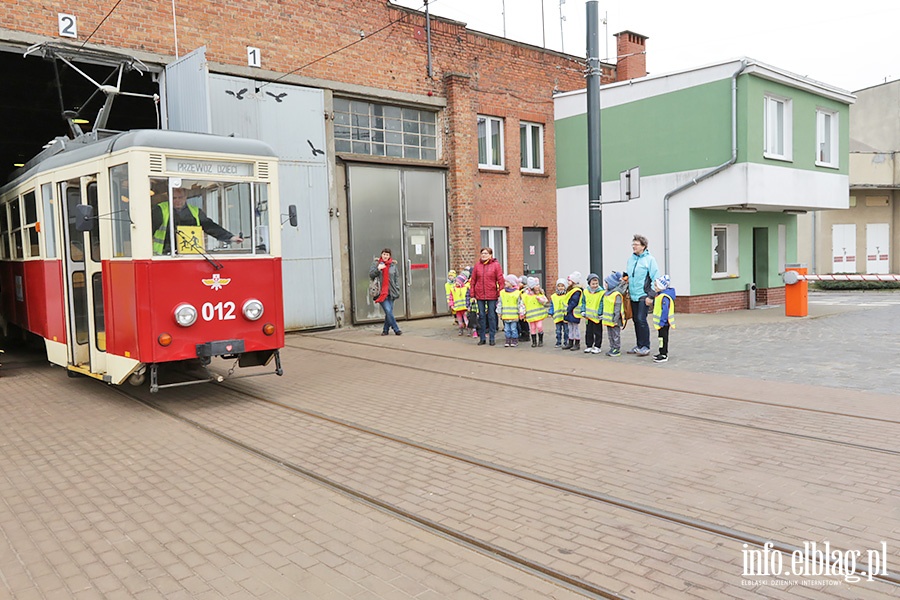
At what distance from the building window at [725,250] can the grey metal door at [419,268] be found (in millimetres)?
7997

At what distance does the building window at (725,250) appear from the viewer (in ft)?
62.8

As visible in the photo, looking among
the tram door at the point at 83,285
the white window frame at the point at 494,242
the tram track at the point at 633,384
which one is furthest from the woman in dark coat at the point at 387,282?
the tram door at the point at 83,285

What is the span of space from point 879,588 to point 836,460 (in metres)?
2.31

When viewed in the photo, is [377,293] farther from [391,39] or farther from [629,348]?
[391,39]

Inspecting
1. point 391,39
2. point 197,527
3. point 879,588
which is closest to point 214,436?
point 197,527

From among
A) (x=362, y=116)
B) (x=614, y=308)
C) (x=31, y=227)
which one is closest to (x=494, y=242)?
(x=362, y=116)

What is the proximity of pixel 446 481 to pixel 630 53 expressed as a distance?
20773mm

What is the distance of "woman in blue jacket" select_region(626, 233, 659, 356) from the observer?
11125mm

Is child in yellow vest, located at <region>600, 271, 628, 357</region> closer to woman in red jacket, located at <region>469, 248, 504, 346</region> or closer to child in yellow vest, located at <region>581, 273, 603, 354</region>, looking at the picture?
child in yellow vest, located at <region>581, 273, 603, 354</region>

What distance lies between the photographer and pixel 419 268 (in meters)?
18.0

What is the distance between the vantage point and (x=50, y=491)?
5230 mm

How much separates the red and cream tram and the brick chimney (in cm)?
1770

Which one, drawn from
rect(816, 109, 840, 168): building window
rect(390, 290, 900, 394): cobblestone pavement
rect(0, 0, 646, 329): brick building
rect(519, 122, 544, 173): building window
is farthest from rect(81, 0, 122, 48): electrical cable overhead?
rect(816, 109, 840, 168): building window

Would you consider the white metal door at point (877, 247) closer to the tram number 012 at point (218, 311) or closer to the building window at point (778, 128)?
the building window at point (778, 128)
